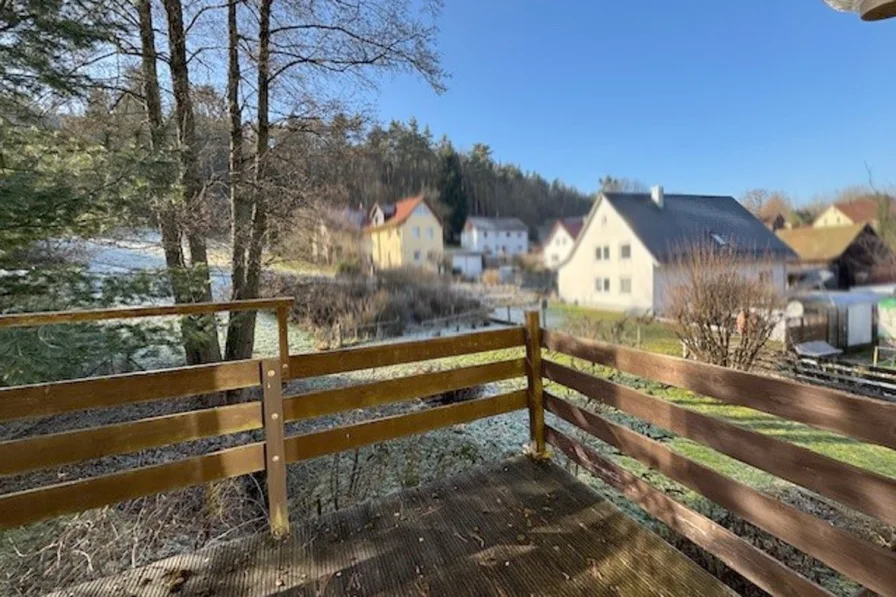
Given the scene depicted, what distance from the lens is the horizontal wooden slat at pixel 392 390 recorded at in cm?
210

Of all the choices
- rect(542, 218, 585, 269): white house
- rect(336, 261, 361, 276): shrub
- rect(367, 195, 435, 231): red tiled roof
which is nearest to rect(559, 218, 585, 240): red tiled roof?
rect(542, 218, 585, 269): white house

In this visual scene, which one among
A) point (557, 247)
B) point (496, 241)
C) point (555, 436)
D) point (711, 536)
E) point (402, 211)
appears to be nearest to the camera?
point (711, 536)

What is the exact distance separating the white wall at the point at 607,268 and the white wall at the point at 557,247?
2.93ft

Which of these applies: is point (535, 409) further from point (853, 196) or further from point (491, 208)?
point (491, 208)

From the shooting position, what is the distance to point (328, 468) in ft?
13.3

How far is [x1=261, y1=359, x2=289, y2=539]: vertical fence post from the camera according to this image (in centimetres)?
199

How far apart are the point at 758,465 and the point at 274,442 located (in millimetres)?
1936

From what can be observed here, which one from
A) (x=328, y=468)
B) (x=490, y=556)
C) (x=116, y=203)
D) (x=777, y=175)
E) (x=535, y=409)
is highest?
(x=777, y=175)

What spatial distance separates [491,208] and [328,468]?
1304cm

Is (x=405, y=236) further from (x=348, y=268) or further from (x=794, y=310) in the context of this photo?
(x=794, y=310)

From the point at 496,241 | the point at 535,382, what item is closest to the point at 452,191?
the point at 496,241

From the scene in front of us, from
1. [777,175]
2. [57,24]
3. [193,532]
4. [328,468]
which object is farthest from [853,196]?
[57,24]

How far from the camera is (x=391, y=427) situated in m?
2.36

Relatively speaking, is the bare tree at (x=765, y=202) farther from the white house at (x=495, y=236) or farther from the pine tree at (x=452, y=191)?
the white house at (x=495, y=236)
